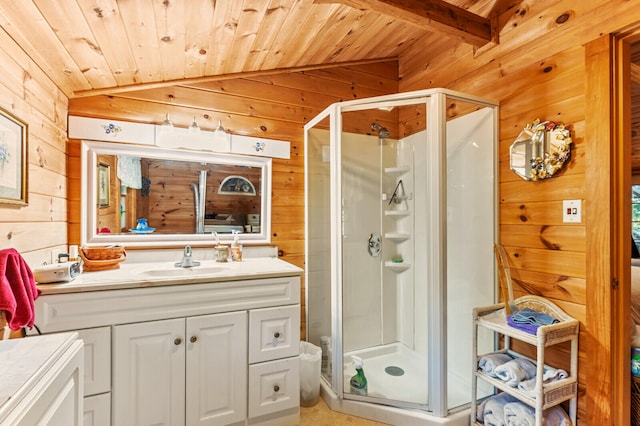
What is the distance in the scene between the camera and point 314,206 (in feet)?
7.72

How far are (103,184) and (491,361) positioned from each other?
2507 mm

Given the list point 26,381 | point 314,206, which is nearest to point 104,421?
point 26,381

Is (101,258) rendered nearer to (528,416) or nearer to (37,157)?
(37,157)

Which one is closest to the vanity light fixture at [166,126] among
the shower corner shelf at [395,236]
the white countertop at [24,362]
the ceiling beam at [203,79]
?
the ceiling beam at [203,79]

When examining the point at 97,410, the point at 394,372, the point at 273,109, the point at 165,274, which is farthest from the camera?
the point at 273,109

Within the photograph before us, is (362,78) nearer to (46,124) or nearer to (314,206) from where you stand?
(314,206)

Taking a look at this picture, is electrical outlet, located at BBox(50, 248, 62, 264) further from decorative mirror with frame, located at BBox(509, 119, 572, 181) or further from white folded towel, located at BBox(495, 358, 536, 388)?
decorative mirror with frame, located at BBox(509, 119, 572, 181)

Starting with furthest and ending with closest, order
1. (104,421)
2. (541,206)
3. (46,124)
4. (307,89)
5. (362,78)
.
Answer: (362,78)
(307,89)
(541,206)
(46,124)
(104,421)

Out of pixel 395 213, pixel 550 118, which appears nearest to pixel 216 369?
pixel 395 213

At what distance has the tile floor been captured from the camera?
181cm

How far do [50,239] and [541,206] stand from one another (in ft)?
8.69

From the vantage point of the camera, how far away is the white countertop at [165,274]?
4.50ft

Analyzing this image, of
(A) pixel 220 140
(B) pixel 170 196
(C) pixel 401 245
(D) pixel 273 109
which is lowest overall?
(C) pixel 401 245

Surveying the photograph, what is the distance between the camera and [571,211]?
1.56 metres
